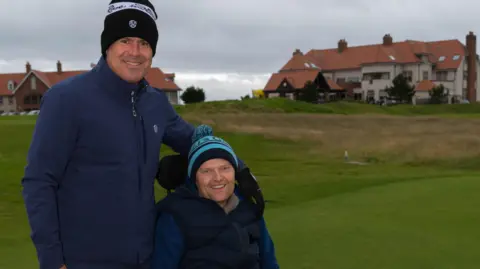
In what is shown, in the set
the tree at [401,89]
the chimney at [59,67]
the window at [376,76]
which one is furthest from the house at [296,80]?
the chimney at [59,67]

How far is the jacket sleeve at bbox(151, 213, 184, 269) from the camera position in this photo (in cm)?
316

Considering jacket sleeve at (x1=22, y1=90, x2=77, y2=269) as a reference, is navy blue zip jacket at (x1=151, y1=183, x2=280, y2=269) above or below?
below

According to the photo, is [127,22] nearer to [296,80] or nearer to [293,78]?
[296,80]

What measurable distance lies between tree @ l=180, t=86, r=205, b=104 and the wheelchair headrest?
202ft

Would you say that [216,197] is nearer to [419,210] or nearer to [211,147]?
[211,147]

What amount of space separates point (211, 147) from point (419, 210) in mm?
5122

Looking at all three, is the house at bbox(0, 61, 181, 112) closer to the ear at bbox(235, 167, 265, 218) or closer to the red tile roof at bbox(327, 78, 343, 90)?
the red tile roof at bbox(327, 78, 343, 90)

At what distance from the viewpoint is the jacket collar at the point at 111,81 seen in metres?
2.89

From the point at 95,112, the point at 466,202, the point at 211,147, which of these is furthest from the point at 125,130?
the point at 466,202

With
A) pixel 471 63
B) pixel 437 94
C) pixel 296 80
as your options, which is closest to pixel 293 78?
pixel 296 80

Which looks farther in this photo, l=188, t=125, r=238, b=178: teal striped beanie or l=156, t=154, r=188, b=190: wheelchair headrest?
l=156, t=154, r=188, b=190: wheelchair headrest

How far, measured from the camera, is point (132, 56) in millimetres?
2971

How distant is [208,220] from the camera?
3.20 m

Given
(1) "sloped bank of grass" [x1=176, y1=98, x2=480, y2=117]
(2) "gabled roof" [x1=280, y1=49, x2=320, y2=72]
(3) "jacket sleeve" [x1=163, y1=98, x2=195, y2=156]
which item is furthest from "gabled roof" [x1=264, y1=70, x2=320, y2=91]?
(3) "jacket sleeve" [x1=163, y1=98, x2=195, y2=156]
